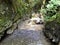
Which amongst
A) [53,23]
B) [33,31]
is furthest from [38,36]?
[53,23]

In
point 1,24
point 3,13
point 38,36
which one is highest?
point 3,13

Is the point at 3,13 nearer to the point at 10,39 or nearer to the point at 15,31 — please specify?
the point at 10,39

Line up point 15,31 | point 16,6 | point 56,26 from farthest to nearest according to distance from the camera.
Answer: point 15,31 → point 16,6 → point 56,26

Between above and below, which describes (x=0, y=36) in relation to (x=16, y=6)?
below

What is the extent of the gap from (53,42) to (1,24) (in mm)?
2418

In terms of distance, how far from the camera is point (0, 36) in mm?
6168

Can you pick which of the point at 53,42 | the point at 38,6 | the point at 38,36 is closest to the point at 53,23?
the point at 53,42

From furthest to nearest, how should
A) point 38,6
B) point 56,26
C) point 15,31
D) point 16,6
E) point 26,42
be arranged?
1. point 38,6
2. point 15,31
3. point 16,6
4. point 26,42
5. point 56,26

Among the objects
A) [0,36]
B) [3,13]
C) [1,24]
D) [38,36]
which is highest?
[3,13]

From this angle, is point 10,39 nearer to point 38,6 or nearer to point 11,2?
point 11,2

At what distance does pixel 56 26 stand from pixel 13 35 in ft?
7.91

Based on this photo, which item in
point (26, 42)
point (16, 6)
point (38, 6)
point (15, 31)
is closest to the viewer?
point (26, 42)

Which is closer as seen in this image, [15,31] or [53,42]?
[53,42]

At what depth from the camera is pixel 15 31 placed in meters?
7.61
